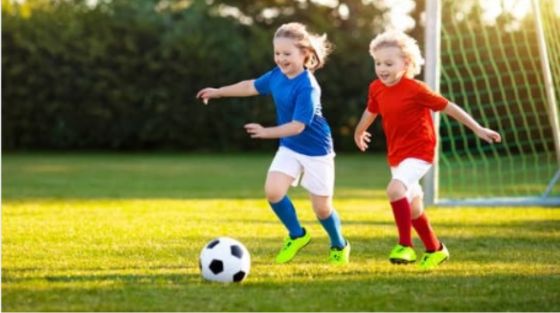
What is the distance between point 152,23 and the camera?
80.0ft

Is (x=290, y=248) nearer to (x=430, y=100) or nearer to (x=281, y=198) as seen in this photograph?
(x=281, y=198)

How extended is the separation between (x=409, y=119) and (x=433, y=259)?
2.69 feet

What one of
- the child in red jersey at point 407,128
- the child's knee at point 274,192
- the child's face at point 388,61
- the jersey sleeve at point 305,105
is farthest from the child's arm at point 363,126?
the child's knee at point 274,192

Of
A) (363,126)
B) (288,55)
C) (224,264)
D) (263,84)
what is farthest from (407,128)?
(224,264)

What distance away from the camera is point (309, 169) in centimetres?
603

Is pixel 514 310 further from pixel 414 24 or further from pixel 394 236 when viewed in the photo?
pixel 414 24

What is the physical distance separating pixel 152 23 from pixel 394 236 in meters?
17.7

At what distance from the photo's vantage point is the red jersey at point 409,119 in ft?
19.5

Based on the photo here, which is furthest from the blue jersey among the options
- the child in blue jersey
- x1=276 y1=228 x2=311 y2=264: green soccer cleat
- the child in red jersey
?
x1=276 y1=228 x2=311 y2=264: green soccer cleat

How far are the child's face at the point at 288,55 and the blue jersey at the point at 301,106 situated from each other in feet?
0.20

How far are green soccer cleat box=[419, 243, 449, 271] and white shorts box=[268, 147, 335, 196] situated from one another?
678mm

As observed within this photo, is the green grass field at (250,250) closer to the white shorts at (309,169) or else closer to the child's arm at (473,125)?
the white shorts at (309,169)

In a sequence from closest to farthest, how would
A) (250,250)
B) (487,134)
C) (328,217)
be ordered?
(487,134)
(328,217)
(250,250)

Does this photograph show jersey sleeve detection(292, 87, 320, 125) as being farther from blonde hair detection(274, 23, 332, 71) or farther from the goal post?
the goal post
